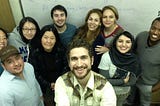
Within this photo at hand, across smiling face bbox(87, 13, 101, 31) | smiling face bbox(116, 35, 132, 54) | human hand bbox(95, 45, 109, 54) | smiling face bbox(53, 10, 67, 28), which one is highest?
smiling face bbox(53, 10, 67, 28)

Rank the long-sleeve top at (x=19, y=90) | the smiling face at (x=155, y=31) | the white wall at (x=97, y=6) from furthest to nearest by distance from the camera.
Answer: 1. the white wall at (x=97, y=6)
2. the smiling face at (x=155, y=31)
3. the long-sleeve top at (x=19, y=90)

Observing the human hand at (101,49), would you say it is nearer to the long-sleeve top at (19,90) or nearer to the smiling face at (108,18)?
Answer: the smiling face at (108,18)

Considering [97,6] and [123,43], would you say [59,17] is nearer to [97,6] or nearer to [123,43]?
[97,6]

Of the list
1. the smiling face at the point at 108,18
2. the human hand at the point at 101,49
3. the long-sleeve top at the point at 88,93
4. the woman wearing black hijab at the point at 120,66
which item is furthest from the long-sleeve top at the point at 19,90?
the smiling face at the point at 108,18

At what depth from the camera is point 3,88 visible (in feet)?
6.31

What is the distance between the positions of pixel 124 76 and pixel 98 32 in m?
0.59

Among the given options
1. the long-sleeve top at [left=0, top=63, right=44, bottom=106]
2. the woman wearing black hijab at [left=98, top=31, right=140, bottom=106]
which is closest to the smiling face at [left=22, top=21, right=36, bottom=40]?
A: the long-sleeve top at [left=0, top=63, right=44, bottom=106]

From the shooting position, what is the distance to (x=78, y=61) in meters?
1.85

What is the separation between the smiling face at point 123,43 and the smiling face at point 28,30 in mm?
941

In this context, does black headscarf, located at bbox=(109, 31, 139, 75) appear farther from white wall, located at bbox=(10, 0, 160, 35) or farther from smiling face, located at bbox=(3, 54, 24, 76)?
smiling face, located at bbox=(3, 54, 24, 76)

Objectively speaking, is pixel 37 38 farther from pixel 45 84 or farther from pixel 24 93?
pixel 24 93

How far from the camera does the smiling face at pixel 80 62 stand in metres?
1.83

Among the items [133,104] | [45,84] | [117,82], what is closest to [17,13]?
[45,84]

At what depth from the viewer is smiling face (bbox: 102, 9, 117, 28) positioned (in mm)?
2666
